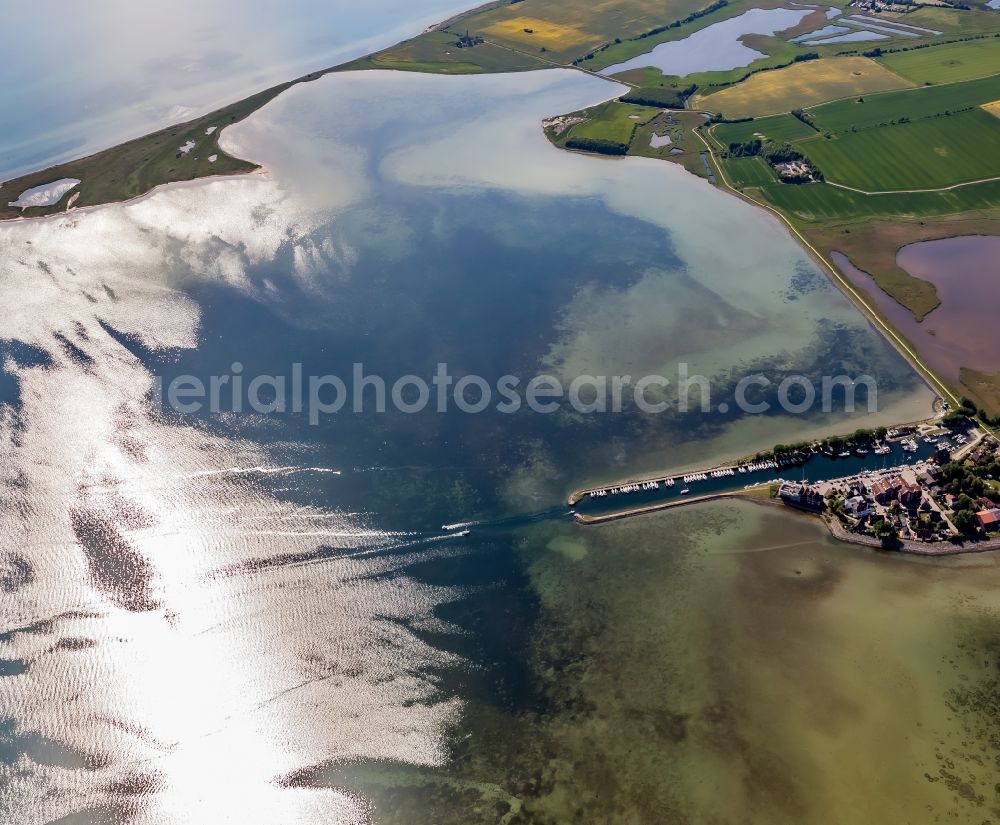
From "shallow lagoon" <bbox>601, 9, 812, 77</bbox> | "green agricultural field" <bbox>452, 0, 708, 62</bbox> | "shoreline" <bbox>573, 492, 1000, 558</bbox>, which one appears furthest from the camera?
"green agricultural field" <bbox>452, 0, 708, 62</bbox>

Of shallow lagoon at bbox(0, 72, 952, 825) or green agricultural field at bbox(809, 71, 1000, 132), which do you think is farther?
green agricultural field at bbox(809, 71, 1000, 132)

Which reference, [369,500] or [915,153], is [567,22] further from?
[369,500]

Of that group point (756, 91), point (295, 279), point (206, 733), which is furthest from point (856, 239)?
point (206, 733)

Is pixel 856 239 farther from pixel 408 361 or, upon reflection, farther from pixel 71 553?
pixel 71 553

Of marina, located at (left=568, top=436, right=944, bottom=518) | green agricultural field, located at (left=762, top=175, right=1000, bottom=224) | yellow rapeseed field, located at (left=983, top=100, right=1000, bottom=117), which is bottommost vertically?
marina, located at (left=568, top=436, right=944, bottom=518)

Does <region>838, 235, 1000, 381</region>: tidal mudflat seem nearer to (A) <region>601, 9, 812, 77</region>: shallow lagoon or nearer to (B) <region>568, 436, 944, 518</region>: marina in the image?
(B) <region>568, 436, 944, 518</region>: marina

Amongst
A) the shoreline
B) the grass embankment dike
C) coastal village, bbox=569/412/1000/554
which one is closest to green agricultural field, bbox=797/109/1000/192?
the grass embankment dike
